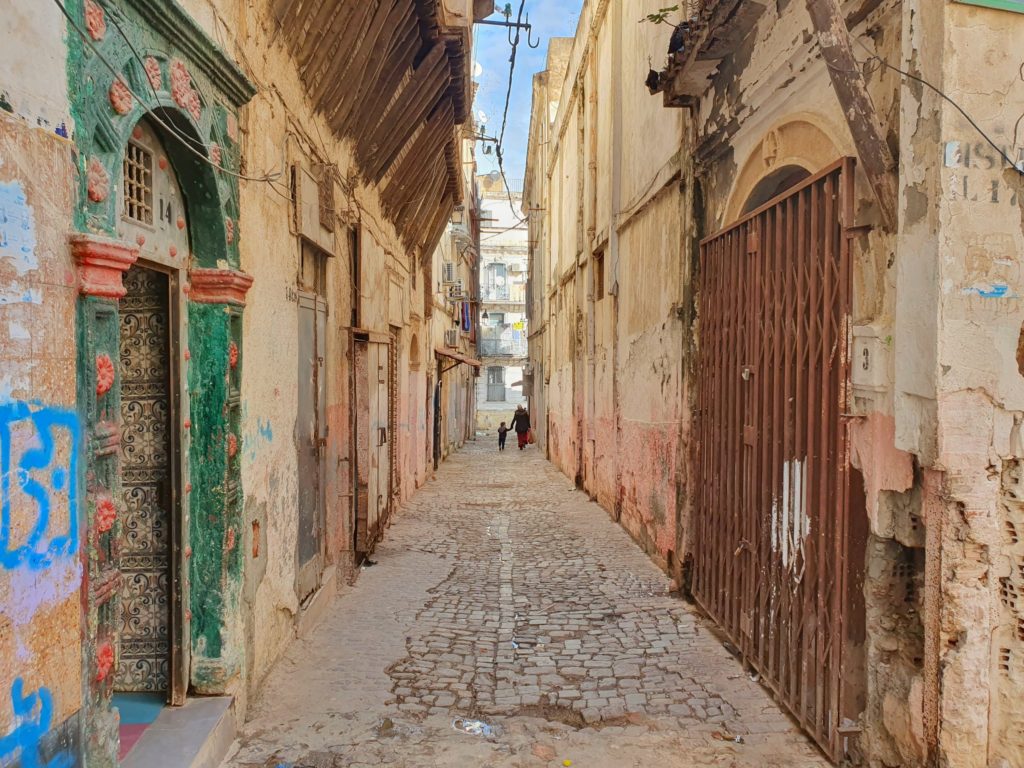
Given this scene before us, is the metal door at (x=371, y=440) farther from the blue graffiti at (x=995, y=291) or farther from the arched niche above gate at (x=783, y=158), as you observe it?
the blue graffiti at (x=995, y=291)

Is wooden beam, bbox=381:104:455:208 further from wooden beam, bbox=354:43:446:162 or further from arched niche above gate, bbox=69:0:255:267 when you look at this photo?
arched niche above gate, bbox=69:0:255:267

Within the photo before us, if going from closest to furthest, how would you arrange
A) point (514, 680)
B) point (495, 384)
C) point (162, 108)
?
point (162, 108) < point (514, 680) < point (495, 384)

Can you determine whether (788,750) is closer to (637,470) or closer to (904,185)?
(904,185)

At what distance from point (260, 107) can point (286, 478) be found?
7.84ft

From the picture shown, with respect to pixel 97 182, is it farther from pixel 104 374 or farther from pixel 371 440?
pixel 371 440

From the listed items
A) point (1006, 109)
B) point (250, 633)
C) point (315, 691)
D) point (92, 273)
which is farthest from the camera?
point (315, 691)

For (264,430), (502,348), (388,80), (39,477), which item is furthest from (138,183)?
(502,348)

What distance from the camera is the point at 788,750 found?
12.3 ft

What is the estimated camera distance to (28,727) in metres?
2.13

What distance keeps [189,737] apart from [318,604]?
239 cm

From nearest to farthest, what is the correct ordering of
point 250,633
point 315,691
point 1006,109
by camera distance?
1. point 1006,109
2. point 250,633
3. point 315,691

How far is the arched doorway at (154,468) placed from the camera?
3621 millimetres

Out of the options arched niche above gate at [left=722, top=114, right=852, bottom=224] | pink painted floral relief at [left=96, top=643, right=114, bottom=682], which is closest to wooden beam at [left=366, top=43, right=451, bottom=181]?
arched niche above gate at [left=722, top=114, right=852, bottom=224]

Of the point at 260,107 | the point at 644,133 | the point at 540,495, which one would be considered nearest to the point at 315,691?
the point at 260,107
